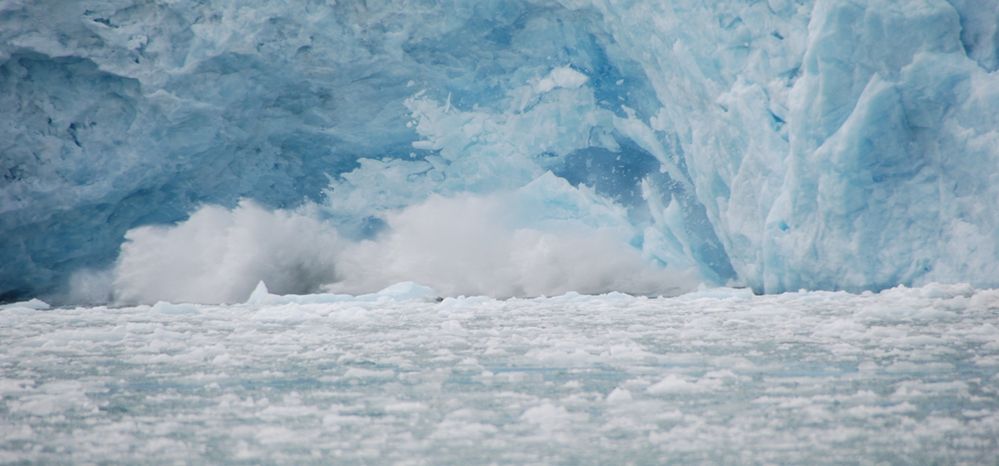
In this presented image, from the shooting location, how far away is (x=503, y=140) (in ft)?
61.7

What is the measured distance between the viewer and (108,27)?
49.5 feet

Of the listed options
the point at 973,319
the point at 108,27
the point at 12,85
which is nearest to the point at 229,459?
the point at 973,319

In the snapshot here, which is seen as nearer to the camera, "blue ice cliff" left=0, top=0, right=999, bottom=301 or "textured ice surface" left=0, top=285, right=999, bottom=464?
"textured ice surface" left=0, top=285, right=999, bottom=464

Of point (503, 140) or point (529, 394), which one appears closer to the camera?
point (529, 394)

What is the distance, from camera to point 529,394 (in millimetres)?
4992

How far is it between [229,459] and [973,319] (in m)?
7.38

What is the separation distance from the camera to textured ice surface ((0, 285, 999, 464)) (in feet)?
12.0

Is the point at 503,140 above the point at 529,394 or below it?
above

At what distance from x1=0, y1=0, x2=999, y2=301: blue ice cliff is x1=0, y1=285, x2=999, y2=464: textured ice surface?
3.48 metres

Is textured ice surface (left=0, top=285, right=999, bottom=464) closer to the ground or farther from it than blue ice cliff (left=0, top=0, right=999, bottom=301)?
closer to the ground

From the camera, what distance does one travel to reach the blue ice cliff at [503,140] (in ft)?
39.9

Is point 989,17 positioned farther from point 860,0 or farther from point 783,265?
point 783,265

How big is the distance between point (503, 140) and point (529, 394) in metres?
14.1

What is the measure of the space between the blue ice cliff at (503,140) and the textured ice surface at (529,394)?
3.48 m
